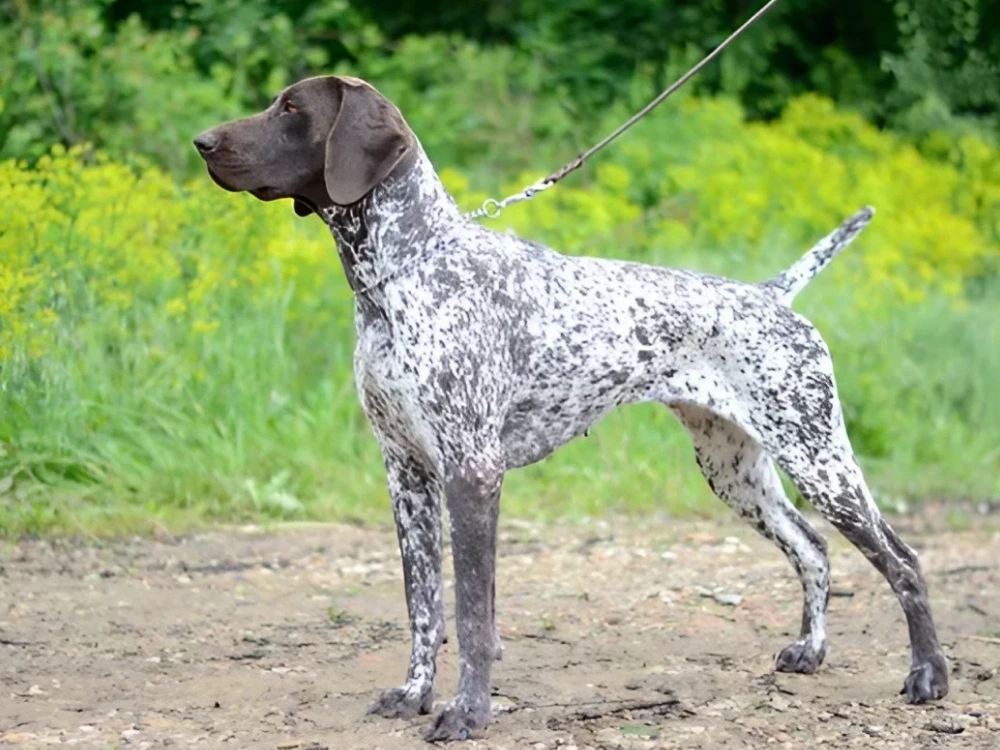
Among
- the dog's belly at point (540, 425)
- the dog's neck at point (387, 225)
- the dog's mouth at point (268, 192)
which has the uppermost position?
the dog's mouth at point (268, 192)

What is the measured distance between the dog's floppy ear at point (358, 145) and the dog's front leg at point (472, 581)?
827 mm

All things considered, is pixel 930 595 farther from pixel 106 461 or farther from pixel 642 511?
pixel 106 461

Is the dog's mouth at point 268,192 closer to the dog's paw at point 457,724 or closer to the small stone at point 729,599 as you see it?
the dog's paw at point 457,724

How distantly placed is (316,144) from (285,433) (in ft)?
10.9

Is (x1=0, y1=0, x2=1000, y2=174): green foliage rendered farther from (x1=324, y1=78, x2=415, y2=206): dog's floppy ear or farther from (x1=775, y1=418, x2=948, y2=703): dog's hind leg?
(x1=324, y1=78, x2=415, y2=206): dog's floppy ear

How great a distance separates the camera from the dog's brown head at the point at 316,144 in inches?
164

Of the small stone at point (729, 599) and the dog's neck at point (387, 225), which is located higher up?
the dog's neck at point (387, 225)

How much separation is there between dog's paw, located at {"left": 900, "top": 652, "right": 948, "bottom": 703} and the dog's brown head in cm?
226

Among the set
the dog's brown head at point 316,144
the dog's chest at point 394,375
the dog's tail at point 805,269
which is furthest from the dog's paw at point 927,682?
the dog's brown head at point 316,144

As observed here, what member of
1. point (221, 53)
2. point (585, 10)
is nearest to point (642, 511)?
point (221, 53)

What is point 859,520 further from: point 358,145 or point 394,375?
point 358,145

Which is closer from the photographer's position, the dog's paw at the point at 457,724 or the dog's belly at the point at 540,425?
the dog's paw at the point at 457,724

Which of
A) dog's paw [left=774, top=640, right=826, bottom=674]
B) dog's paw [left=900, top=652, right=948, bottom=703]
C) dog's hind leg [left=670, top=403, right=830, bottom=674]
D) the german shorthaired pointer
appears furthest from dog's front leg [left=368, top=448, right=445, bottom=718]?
dog's paw [left=900, top=652, right=948, bottom=703]

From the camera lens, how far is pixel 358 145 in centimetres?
417
